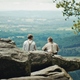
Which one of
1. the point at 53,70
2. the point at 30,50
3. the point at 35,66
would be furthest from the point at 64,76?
the point at 30,50

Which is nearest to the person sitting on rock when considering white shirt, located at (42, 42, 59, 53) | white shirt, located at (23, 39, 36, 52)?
white shirt, located at (42, 42, 59, 53)

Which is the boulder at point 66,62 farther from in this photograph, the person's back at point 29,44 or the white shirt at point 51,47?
the person's back at point 29,44

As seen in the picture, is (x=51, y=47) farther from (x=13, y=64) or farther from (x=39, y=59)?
(x=13, y=64)

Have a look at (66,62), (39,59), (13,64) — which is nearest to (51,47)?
(66,62)

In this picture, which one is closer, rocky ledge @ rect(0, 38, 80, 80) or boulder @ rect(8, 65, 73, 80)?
rocky ledge @ rect(0, 38, 80, 80)

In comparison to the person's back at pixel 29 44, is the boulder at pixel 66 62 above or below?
below

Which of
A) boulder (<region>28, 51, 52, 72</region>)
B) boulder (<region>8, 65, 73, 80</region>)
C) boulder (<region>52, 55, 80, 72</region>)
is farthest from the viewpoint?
boulder (<region>52, 55, 80, 72</region>)


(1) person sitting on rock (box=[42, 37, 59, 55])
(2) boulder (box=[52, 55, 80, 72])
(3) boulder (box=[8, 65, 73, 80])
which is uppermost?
(1) person sitting on rock (box=[42, 37, 59, 55])

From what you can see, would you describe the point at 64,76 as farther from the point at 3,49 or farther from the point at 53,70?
the point at 3,49

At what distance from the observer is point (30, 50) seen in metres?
27.8

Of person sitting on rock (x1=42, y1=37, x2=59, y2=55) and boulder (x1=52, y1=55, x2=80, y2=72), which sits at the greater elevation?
person sitting on rock (x1=42, y1=37, x2=59, y2=55)

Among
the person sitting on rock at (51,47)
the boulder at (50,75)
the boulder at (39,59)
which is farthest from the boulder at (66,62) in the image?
the boulder at (50,75)

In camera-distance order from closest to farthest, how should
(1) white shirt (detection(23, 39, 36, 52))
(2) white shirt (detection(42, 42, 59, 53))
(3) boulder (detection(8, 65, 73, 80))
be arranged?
(3) boulder (detection(8, 65, 73, 80)) < (1) white shirt (detection(23, 39, 36, 52)) < (2) white shirt (detection(42, 42, 59, 53))

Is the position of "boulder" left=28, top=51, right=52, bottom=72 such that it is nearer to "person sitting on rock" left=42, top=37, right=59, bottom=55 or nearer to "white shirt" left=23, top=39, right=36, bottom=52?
"white shirt" left=23, top=39, right=36, bottom=52
